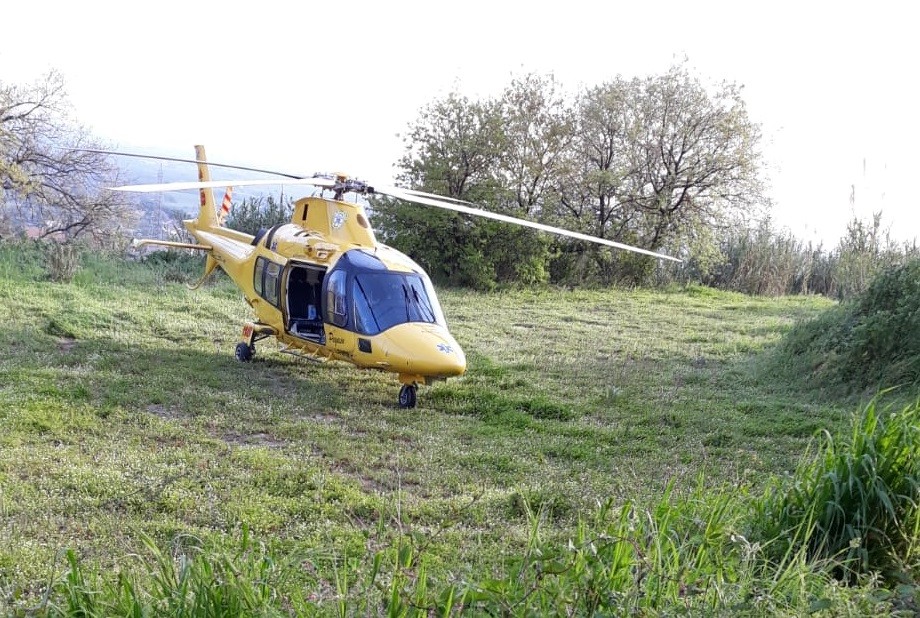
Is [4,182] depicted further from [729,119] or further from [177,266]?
[729,119]

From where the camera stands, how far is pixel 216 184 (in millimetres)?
6973

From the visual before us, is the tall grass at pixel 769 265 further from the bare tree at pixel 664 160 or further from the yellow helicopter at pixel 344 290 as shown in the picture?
the yellow helicopter at pixel 344 290

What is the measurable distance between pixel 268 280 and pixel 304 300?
1.59 feet

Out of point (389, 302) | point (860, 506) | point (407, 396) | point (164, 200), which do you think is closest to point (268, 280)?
point (389, 302)

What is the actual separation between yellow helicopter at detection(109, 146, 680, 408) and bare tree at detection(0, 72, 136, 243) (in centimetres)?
1017

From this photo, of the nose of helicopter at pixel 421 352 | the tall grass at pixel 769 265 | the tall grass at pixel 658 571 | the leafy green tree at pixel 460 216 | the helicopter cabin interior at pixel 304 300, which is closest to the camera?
the tall grass at pixel 658 571

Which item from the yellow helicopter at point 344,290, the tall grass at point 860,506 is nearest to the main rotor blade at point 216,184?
the yellow helicopter at point 344,290

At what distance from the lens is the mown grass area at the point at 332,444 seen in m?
3.40

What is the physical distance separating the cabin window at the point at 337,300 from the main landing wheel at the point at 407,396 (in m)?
0.98

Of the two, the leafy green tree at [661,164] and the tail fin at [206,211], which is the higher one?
the leafy green tree at [661,164]

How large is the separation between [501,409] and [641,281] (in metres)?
11.9

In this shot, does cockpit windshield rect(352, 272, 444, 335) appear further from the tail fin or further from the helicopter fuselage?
the tail fin

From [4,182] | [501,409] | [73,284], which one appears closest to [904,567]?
[501,409]

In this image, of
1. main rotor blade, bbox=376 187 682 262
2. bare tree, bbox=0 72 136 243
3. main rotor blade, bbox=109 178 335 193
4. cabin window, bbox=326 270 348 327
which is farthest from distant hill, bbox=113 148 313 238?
cabin window, bbox=326 270 348 327
